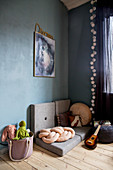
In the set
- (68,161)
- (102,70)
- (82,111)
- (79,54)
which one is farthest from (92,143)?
(79,54)

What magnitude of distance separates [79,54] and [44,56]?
81 cm

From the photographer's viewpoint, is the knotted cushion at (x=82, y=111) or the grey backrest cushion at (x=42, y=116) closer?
the grey backrest cushion at (x=42, y=116)

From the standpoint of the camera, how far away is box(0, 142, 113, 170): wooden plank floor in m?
1.28

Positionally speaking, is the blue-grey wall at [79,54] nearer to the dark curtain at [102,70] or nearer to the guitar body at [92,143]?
the dark curtain at [102,70]

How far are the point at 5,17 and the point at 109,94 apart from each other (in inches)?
75.6

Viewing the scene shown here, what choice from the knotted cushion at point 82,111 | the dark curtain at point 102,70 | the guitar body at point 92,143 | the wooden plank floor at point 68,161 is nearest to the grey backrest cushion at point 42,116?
the wooden plank floor at point 68,161

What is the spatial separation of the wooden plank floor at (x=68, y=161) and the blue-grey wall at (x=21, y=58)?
47 cm

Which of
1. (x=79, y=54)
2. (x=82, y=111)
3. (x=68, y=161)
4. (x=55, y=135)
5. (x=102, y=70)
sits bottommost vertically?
(x=68, y=161)

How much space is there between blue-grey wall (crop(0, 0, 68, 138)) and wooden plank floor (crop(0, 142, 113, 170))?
473 millimetres

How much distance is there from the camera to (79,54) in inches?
101

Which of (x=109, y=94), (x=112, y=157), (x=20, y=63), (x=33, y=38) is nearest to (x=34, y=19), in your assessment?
(x=33, y=38)

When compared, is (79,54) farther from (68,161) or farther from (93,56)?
(68,161)

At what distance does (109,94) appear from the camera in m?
2.12

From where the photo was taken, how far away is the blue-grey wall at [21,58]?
160 centimetres
